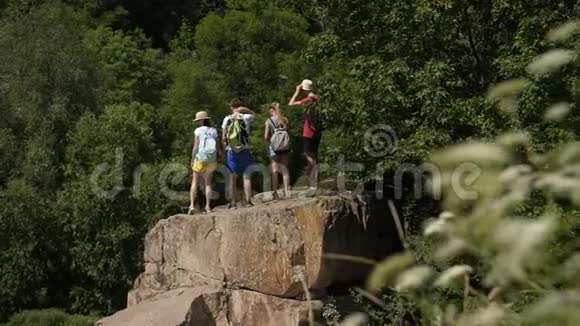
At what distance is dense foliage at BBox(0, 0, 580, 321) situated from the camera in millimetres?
13320

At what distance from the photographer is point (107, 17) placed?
135 feet

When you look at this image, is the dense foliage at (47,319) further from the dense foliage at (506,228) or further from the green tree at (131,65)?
the dense foliage at (506,228)

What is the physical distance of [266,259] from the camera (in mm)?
14523

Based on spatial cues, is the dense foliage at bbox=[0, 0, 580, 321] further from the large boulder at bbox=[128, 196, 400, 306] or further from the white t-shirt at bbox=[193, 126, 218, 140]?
the white t-shirt at bbox=[193, 126, 218, 140]

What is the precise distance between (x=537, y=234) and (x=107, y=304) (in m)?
23.3

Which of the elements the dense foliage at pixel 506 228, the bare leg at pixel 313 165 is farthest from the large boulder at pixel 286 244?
the dense foliage at pixel 506 228

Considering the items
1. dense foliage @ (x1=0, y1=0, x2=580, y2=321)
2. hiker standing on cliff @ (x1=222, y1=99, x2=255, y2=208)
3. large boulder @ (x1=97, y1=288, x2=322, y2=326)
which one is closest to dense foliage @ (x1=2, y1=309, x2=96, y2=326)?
dense foliage @ (x1=0, y1=0, x2=580, y2=321)

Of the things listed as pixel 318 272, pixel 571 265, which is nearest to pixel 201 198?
pixel 318 272

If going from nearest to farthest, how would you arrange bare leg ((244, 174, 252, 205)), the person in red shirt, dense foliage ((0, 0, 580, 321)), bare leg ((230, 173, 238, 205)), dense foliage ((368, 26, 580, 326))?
dense foliage ((368, 26, 580, 326)) → dense foliage ((0, 0, 580, 321)) → bare leg ((244, 174, 252, 205)) → bare leg ((230, 173, 238, 205)) → the person in red shirt

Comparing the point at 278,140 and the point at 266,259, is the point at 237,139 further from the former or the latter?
the point at 266,259
